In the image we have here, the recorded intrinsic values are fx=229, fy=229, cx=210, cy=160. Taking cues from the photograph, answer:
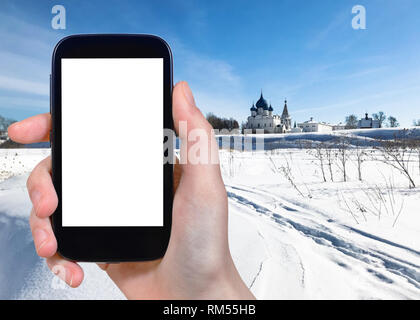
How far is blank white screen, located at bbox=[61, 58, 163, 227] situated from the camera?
860 mm

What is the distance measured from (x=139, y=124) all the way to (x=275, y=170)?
15.6ft

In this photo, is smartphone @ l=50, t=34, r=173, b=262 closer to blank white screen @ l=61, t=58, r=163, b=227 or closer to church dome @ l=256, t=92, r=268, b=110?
blank white screen @ l=61, t=58, r=163, b=227

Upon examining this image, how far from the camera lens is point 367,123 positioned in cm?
2106

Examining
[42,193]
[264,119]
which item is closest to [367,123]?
[264,119]

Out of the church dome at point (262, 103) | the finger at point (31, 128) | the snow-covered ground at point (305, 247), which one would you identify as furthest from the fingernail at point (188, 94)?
the church dome at point (262, 103)

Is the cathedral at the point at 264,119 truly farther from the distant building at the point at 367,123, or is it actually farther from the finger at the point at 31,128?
the finger at the point at 31,128

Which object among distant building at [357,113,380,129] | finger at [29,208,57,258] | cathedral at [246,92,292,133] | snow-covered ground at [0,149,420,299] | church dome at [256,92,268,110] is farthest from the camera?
church dome at [256,92,268,110]

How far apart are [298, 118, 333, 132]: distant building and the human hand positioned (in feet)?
108

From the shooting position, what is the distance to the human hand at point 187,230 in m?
0.86

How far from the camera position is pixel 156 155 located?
34.1 inches

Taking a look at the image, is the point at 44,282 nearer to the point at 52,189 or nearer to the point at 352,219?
the point at 52,189

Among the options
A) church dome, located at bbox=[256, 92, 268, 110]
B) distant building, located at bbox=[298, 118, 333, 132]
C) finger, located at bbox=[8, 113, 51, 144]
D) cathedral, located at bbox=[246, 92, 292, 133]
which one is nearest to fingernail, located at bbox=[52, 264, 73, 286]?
finger, located at bbox=[8, 113, 51, 144]
